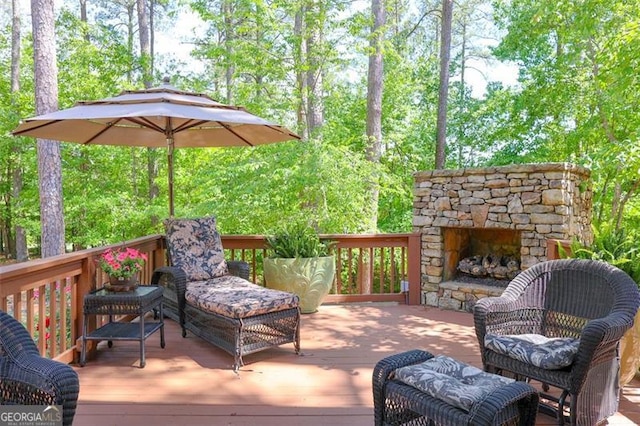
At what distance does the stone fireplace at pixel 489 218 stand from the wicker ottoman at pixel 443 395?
3028mm

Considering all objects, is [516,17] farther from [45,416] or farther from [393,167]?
[45,416]

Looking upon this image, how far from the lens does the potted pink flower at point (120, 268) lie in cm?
345

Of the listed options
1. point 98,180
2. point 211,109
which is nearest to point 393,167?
point 98,180

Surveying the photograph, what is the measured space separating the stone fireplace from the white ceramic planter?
1409 millimetres

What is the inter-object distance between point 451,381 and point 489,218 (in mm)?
3516

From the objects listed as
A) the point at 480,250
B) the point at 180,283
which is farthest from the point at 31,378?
the point at 480,250

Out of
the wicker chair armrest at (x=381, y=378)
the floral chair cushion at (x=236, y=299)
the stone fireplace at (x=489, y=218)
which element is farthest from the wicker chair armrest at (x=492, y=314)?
the stone fireplace at (x=489, y=218)

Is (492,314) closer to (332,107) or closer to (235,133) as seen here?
(235,133)

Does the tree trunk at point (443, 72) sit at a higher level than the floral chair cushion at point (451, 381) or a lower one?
higher

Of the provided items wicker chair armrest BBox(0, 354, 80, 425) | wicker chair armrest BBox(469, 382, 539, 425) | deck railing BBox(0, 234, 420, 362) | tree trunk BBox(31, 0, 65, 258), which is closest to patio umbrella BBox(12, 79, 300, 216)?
deck railing BBox(0, 234, 420, 362)

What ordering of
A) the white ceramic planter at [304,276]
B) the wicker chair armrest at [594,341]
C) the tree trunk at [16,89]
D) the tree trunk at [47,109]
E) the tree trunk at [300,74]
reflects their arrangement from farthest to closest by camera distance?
the tree trunk at [16,89] < the tree trunk at [47,109] < the tree trunk at [300,74] < the white ceramic planter at [304,276] < the wicker chair armrest at [594,341]

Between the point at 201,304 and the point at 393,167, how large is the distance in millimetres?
8424

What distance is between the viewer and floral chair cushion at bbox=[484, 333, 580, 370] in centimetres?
231

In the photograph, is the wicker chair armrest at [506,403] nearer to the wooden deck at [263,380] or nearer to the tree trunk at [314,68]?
the wooden deck at [263,380]
